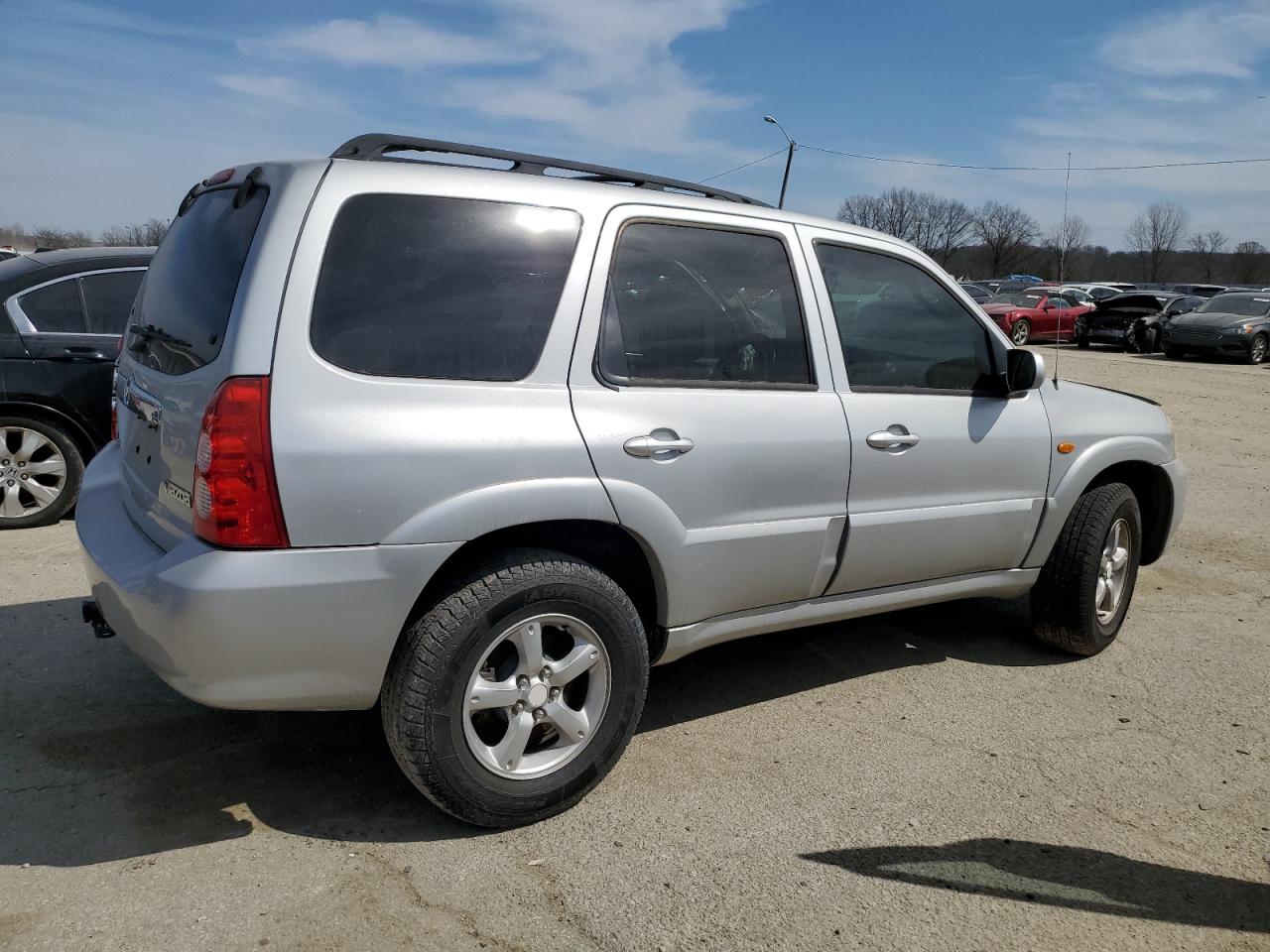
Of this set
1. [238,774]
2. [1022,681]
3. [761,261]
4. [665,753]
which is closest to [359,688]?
[238,774]

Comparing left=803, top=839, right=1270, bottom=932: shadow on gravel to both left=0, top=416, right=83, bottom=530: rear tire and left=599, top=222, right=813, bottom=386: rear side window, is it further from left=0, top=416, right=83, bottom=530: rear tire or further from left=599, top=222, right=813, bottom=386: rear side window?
left=0, top=416, right=83, bottom=530: rear tire

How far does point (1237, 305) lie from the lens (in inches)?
941

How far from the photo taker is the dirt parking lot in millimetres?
2672

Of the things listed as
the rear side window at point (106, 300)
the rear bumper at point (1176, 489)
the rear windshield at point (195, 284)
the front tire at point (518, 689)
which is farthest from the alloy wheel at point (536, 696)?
the rear side window at point (106, 300)

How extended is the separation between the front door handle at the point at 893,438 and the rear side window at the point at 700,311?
1.06ft

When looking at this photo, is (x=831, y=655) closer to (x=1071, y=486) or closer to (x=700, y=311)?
(x=1071, y=486)

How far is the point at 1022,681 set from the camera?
443 centimetres

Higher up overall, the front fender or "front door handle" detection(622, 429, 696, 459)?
"front door handle" detection(622, 429, 696, 459)

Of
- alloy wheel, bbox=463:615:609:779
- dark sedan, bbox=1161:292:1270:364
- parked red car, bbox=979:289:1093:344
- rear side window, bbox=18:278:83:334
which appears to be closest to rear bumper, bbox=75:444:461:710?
alloy wheel, bbox=463:615:609:779

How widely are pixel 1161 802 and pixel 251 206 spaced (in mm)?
3322

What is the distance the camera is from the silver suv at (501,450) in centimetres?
267

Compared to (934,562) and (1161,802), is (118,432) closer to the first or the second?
(934,562)

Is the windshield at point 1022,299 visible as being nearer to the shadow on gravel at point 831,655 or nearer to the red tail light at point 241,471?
the shadow on gravel at point 831,655

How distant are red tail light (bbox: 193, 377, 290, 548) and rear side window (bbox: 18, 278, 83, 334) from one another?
171 inches
